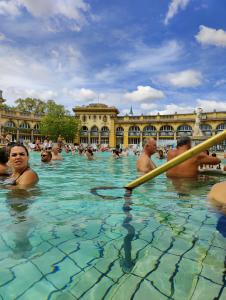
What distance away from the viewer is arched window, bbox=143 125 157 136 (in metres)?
69.9

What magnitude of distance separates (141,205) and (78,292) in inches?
102

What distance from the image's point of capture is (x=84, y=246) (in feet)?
8.59

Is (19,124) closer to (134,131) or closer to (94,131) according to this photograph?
(94,131)

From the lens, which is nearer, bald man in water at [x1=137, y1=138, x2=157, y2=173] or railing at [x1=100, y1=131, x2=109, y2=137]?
bald man in water at [x1=137, y1=138, x2=157, y2=173]

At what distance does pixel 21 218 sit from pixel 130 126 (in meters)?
69.4

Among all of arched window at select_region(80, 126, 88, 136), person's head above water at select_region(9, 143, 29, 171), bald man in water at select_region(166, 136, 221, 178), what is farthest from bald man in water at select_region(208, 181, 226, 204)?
arched window at select_region(80, 126, 88, 136)

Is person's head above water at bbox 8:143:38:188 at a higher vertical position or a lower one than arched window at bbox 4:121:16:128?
lower

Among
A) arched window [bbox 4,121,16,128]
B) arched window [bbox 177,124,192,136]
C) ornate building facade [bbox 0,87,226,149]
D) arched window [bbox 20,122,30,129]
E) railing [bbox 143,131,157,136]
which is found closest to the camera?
ornate building facade [bbox 0,87,226,149]

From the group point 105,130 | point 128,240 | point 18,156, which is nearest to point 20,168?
point 18,156

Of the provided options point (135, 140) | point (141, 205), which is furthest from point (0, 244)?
point (135, 140)

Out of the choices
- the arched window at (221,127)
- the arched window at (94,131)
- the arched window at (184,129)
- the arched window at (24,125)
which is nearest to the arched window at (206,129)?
the arched window at (221,127)

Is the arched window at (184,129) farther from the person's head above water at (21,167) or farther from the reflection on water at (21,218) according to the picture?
the reflection on water at (21,218)

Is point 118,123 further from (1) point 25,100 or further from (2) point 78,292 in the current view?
(2) point 78,292

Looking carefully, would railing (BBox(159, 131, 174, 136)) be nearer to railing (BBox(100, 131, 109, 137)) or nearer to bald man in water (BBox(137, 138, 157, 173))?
railing (BBox(100, 131, 109, 137))
